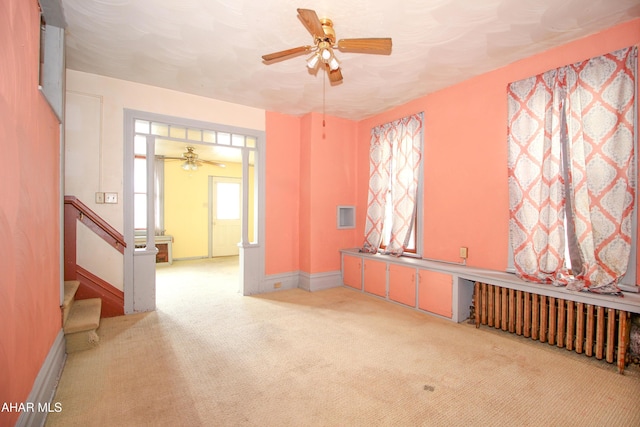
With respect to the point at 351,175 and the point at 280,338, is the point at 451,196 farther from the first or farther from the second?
the point at 280,338

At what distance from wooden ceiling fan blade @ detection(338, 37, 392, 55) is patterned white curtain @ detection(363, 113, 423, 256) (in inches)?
77.7

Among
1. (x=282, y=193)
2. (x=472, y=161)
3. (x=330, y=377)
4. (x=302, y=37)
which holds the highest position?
(x=302, y=37)

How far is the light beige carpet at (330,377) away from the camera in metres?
1.80

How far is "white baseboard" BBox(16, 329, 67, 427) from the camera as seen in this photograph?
1.55m

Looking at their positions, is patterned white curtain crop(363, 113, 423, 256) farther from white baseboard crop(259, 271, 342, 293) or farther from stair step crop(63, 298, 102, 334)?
stair step crop(63, 298, 102, 334)

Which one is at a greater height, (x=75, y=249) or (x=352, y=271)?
(x=75, y=249)

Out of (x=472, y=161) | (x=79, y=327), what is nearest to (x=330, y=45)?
(x=472, y=161)

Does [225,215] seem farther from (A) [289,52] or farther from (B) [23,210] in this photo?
(B) [23,210]

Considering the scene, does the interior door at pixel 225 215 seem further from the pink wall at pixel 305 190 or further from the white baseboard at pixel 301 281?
the white baseboard at pixel 301 281

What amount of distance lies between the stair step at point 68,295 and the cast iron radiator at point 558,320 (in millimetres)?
4110

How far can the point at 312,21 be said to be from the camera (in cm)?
204

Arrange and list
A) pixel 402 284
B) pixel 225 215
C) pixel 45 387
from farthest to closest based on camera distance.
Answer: pixel 225 215
pixel 402 284
pixel 45 387

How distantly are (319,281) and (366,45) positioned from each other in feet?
11.5

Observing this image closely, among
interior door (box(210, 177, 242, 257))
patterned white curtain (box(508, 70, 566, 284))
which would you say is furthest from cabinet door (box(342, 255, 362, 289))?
interior door (box(210, 177, 242, 257))
